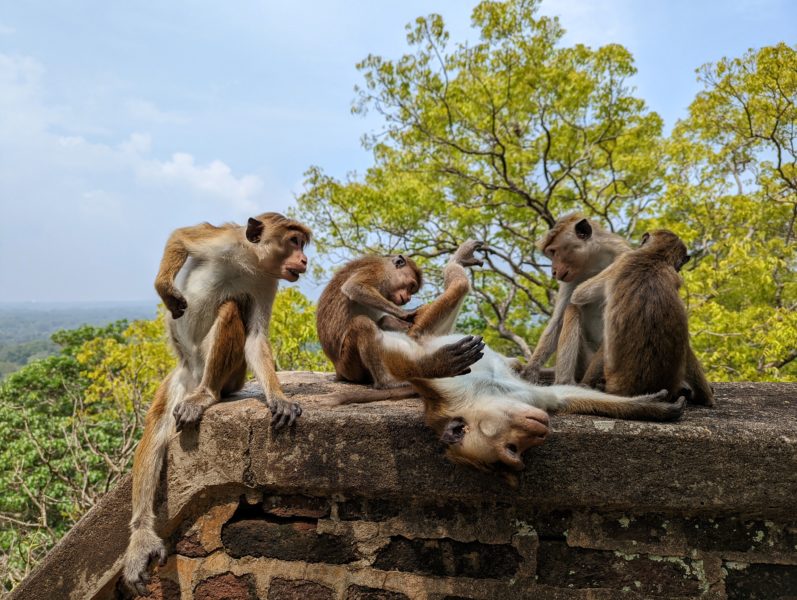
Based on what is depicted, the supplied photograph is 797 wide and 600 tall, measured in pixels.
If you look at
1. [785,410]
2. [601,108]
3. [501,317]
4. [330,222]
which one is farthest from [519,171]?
[785,410]

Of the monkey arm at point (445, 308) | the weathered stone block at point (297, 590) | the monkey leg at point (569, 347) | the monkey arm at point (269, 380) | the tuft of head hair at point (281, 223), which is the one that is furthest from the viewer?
the monkey arm at point (445, 308)

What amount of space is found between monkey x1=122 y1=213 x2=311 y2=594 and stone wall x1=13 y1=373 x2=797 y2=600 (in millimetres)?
287

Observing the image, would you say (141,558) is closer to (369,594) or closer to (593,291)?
(369,594)

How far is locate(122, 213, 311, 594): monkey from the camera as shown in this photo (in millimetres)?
3141

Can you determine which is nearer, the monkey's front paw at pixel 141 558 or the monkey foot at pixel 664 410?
the monkey foot at pixel 664 410

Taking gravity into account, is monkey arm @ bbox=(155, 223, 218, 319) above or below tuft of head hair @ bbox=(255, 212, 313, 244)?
below

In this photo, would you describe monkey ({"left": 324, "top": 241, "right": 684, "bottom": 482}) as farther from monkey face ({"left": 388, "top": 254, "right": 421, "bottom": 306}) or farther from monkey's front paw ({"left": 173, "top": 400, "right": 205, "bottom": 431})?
monkey face ({"left": 388, "top": 254, "right": 421, "bottom": 306})

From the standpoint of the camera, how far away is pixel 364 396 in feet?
10.5

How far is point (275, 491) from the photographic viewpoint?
2717 millimetres

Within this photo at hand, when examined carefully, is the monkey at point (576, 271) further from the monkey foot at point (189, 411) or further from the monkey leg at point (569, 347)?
the monkey foot at point (189, 411)

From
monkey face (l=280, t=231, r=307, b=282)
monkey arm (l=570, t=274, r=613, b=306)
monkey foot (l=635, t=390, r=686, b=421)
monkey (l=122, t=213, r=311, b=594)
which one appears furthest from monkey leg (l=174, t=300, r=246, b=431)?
monkey foot (l=635, t=390, r=686, b=421)

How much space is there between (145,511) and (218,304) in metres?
1.27

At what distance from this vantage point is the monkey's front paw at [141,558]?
2.67 m

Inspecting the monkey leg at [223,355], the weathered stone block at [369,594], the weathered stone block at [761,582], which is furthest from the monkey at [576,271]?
the monkey leg at [223,355]
